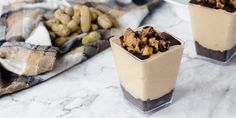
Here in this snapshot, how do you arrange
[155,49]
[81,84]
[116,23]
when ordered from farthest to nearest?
[116,23] < [81,84] < [155,49]

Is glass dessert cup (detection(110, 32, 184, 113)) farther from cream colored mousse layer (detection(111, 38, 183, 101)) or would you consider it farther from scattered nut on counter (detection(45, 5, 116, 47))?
scattered nut on counter (detection(45, 5, 116, 47))

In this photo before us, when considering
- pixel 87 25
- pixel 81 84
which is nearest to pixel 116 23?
pixel 87 25

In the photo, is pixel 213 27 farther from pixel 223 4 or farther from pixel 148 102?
pixel 148 102

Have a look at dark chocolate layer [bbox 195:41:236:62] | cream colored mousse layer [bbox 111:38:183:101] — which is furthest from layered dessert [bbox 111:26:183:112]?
dark chocolate layer [bbox 195:41:236:62]

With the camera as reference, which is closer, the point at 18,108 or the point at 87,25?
the point at 18,108

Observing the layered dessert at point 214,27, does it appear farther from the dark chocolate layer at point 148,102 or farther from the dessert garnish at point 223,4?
the dark chocolate layer at point 148,102

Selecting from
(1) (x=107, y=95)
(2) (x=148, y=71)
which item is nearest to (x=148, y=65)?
(2) (x=148, y=71)

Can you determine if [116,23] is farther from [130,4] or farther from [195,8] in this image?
[195,8]
